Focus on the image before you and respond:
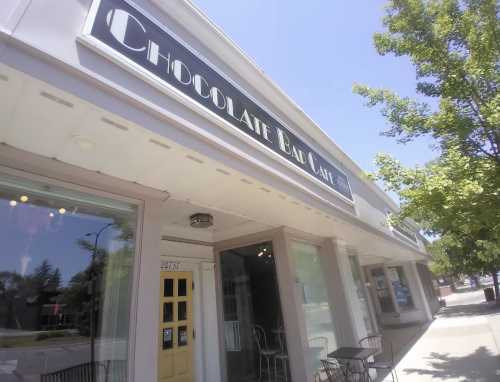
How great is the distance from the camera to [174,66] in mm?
2240

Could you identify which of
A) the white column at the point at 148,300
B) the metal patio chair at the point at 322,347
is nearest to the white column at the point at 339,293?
the metal patio chair at the point at 322,347

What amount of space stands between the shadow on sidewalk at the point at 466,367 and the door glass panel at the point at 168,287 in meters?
4.81

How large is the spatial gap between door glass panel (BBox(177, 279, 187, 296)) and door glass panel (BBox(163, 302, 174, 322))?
9.6 inches

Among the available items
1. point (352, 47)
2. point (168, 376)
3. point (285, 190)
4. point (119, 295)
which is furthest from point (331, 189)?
point (168, 376)

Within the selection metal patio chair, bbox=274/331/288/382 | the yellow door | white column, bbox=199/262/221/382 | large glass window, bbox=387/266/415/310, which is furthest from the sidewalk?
the yellow door

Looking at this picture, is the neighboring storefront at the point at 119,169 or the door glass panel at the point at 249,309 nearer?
the neighboring storefront at the point at 119,169

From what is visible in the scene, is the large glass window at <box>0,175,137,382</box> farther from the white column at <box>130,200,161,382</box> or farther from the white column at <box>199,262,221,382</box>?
the white column at <box>199,262,221,382</box>

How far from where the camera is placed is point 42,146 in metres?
1.98

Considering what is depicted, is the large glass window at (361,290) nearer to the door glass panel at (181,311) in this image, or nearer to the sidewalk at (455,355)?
the sidewalk at (455,355)

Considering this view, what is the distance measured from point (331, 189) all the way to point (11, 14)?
169 inches

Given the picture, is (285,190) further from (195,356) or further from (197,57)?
(195,356)

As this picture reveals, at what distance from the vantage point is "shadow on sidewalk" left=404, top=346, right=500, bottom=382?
479 centimetres

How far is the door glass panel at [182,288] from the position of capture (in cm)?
500

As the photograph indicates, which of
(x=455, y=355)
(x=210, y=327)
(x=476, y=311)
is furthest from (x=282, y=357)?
(x=476, y=311)
